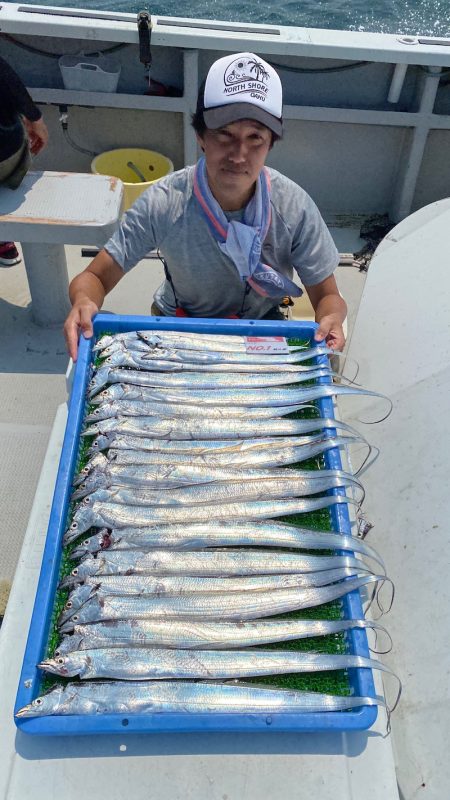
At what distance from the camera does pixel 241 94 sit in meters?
2.23

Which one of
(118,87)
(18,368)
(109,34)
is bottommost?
(18,368)

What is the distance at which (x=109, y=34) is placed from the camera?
436cm

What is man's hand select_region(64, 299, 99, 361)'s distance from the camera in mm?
2492

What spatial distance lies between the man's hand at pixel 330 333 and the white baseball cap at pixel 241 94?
821mm

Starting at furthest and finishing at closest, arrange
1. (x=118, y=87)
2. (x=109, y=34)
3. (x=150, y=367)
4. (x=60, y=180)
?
(x=118, y=87) < (x=109, y=34) < (x=60, y=180) < (x=150, y=367)

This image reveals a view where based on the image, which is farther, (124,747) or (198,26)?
(198,26)

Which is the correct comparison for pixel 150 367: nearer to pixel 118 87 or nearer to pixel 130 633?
pixel 130 633

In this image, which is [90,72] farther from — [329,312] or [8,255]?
[329,312]

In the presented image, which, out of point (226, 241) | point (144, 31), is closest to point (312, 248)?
point (226, 241)

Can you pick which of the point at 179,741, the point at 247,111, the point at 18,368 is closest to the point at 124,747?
the point at 179,741

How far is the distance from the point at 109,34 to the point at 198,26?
678mm

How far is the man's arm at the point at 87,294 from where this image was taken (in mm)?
2512

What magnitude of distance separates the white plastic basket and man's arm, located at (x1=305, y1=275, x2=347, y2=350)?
307cm

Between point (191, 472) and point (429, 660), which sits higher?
point (191, 472)
